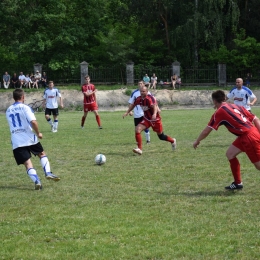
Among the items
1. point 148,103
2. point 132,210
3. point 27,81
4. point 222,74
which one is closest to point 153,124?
point 148,103

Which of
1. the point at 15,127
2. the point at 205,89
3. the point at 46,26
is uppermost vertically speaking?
the point at 46,26

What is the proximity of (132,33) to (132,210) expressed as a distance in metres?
42.2

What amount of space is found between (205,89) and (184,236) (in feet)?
118

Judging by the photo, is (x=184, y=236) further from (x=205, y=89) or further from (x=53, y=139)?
(x=205, y=89)

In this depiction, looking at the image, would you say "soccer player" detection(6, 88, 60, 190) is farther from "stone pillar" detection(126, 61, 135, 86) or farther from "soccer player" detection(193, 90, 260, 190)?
"stone pillar" detection(126, 61, 135, 86)

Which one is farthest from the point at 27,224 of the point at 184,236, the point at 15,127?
the point at 15,127

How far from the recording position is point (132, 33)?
159ft

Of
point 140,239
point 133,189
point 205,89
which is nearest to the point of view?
point 140,239

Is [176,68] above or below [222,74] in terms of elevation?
above

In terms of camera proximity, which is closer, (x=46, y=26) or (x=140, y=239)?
(x=140, y=239)

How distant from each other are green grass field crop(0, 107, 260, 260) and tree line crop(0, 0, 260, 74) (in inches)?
1273

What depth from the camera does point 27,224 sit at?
6762 mm

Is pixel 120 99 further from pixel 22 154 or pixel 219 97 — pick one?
pixel 219 97

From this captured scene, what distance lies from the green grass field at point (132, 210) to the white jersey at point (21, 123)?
2.74 feet
